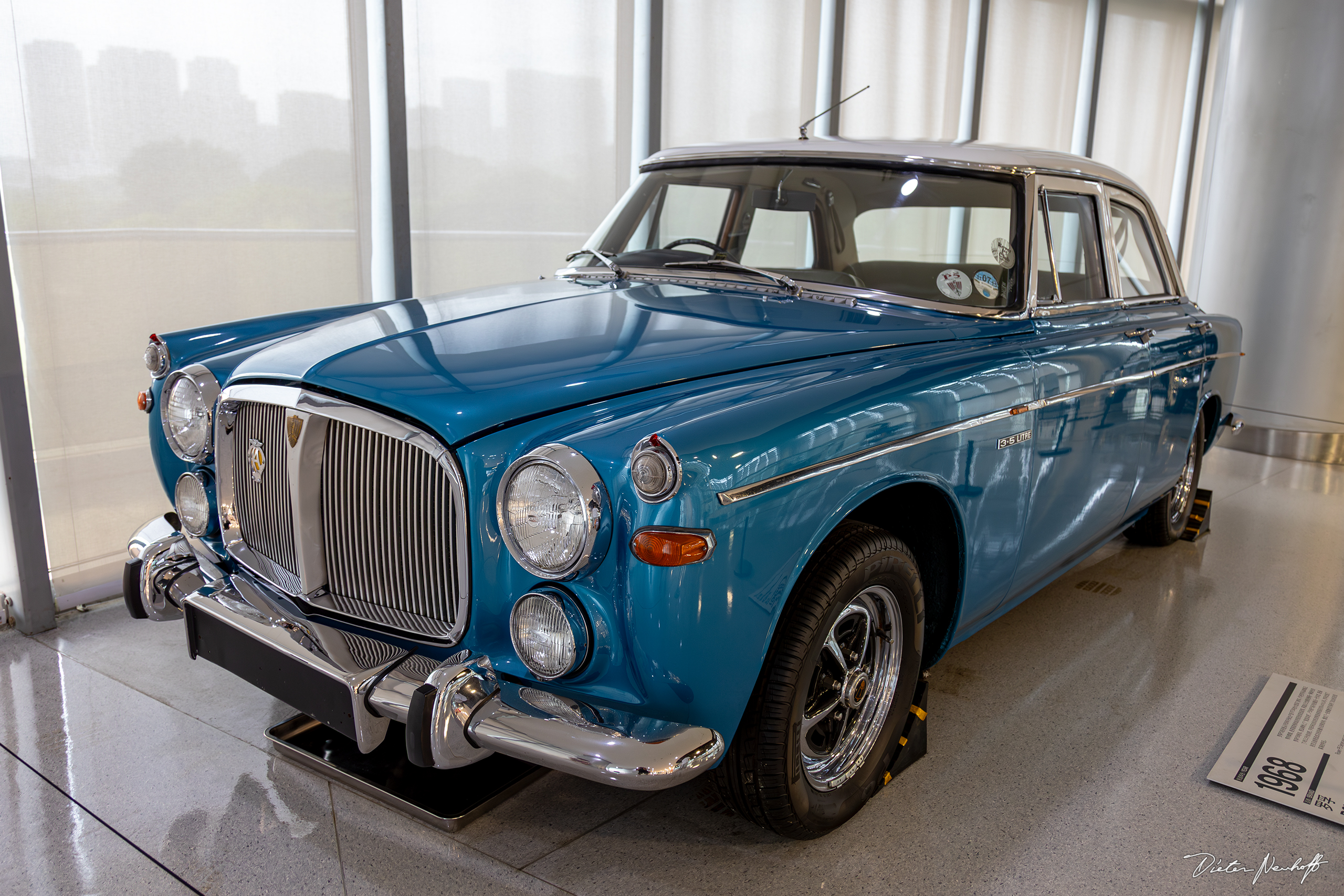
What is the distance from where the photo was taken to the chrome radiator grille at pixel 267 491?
7.15 ft

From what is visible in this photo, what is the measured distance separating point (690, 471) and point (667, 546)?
132mm

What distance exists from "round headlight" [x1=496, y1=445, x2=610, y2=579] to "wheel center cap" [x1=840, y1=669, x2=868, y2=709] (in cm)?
84

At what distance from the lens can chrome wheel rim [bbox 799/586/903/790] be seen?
2254 mm

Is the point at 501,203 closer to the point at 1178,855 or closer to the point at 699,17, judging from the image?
the point at 699,17

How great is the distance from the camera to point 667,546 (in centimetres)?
169

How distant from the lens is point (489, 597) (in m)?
1.87

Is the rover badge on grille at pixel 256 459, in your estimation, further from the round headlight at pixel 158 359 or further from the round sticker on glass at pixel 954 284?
the round sticker on glass at pixel 954 284

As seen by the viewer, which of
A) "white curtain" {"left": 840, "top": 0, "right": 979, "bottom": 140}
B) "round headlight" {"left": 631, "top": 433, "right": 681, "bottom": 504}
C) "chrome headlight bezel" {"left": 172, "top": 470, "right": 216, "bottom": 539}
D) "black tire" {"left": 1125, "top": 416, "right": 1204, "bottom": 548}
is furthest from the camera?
"white curtain" {"left": 840, "top": 0, "right": 979, "bottom": 140}

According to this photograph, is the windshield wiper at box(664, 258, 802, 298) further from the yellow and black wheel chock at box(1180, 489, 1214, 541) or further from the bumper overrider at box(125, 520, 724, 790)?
the yellow and black wheel chock at box(1180, 489, 1214, 541)

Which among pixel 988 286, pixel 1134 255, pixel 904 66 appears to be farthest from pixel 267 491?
pixel 904 66

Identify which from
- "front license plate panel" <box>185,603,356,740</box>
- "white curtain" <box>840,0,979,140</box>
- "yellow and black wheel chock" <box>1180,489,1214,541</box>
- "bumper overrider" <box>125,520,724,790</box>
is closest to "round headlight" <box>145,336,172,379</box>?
"bumper overrider" <box>125,520,724,790</box>

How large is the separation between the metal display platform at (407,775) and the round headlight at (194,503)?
1.88 feet

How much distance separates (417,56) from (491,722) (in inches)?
135
